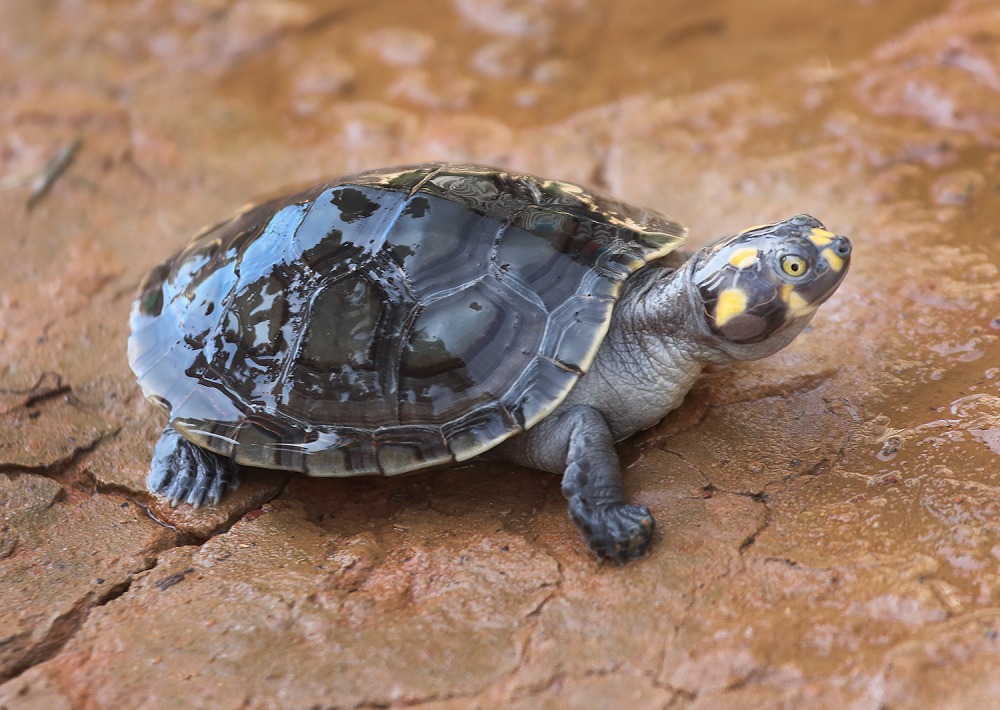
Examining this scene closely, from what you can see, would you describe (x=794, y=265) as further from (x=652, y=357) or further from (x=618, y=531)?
(x=618, y=531)

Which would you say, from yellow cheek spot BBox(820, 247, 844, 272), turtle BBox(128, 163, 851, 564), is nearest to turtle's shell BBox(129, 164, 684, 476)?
turtle BBox(128, 163, 851, 564)

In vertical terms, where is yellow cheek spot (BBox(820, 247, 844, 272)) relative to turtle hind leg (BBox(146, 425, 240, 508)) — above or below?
above

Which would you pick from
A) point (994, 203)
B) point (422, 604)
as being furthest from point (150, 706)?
point (994, 203)

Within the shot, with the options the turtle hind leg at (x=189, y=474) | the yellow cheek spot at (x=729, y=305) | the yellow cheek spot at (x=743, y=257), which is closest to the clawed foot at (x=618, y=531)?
the yellow cheek spot at (x=729, y=305)

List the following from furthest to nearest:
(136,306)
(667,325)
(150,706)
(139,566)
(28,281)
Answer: (28,281), (136,306), (667,325), (139,566), (150,706)

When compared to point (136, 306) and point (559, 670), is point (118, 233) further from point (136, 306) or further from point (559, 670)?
point (559, 670)

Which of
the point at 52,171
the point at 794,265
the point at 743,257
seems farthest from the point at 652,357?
the point at 52,171

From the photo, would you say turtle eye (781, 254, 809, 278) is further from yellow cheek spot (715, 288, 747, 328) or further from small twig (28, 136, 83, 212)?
small twig (28, 136, 83, 212)
